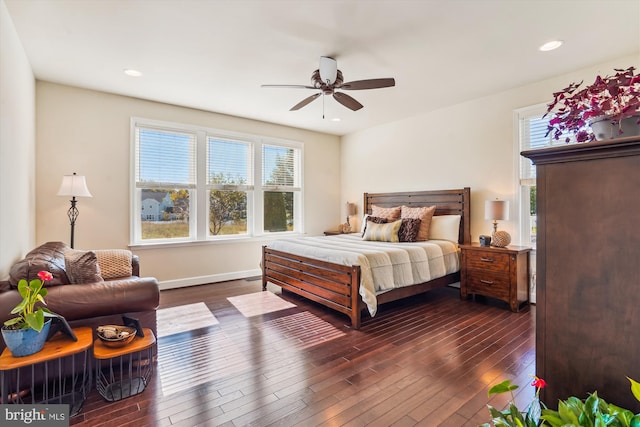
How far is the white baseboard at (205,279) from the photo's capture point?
4512mm

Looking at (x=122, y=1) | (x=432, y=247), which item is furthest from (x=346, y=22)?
(x=432, y=247)

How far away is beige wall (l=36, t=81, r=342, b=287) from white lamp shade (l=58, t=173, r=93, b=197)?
45cm

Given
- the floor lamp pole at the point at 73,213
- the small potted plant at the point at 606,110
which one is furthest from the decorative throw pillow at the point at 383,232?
the floor lamp pole at the point at 73,213

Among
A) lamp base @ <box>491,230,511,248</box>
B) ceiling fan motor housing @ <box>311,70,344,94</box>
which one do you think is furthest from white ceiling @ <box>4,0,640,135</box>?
lamp base @ <box>491,230,511,248</box>

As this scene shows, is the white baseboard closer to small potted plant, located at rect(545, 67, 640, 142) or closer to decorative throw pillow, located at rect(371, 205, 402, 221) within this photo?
decorative throw pillow, located at rect(371, 205, 402, 221)

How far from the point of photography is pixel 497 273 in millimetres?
3613

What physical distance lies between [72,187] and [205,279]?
2.15 m

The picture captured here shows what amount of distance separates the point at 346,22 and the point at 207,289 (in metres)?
3.82

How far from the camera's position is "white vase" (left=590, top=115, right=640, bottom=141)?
1026mm

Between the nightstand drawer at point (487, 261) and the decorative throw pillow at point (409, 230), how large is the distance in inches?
27.0

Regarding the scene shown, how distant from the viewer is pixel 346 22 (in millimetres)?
2525

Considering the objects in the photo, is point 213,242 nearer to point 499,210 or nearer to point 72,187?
point 72,187

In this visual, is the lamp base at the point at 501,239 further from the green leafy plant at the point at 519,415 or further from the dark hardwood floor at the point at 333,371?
the green leafy plant at the point at 519,415

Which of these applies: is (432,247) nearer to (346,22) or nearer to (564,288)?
(346,22)
